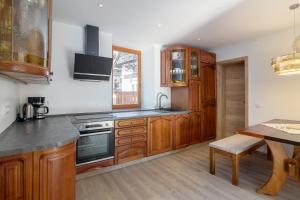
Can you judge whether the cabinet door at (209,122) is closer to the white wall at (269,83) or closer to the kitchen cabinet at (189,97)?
the kitchen cabinet at (189,97)

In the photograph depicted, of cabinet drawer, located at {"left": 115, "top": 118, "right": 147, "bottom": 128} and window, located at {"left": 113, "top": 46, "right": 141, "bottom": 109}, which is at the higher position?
window, located at {"left": 113, "top": 46, "right": 141, "bottom": 109}

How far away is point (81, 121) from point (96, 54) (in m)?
1.22

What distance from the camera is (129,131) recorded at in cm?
270

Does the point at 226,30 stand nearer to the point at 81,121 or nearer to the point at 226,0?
the point at 226,0

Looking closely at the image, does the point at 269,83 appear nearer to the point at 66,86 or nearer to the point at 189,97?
the point at 189,97

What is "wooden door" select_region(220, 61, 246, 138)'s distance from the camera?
3814 millimetres

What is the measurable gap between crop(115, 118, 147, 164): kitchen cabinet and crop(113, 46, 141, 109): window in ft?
2.82

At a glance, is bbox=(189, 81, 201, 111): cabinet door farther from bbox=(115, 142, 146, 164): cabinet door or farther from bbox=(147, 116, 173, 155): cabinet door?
bbox=(115, 142, 146, 164): cabinet door

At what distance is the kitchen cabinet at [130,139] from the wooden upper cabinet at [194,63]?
5.38 feet

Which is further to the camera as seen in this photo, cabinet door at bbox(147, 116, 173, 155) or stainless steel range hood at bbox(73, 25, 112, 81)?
cabinet door at bbox(147, 116, 173, 155)

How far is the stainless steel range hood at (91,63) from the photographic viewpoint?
253cm

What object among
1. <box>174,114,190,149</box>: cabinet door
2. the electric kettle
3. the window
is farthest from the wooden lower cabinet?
<box>174,114,190,149</box>: cabinet door

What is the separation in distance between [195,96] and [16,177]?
3.33 meters

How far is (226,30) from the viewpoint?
286 cm
